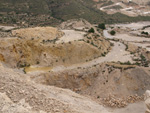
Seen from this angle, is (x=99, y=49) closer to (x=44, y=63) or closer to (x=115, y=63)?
(x=115, y=63)

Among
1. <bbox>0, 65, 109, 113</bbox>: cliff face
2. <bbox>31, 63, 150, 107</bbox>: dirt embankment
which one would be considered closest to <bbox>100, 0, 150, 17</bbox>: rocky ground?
<bbox>31, 63, 150, 107</bbox>: dirt embankment

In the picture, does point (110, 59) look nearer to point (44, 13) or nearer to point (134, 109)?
point (134, 109)

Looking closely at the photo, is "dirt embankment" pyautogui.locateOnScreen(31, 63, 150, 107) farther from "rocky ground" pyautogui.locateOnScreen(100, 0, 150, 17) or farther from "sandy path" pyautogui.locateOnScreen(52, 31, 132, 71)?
"rocky ground" pyautogui.locateOnScreen(100, 0, 150, 17)

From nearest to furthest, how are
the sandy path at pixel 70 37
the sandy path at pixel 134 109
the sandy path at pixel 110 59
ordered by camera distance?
the sandy path at pixel 134 109 < the sandy path at pixel 110 59 < the sandy path at pixel 70 37

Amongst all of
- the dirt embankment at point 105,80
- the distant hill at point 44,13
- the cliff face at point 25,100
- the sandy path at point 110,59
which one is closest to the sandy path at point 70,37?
the sandy path at point 110,59

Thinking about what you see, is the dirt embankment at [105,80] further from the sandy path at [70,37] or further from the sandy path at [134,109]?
the sandy path at [70,37]

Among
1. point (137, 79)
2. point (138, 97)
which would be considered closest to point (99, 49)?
point (137, 79)

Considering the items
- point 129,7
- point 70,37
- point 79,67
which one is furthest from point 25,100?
point 129,7

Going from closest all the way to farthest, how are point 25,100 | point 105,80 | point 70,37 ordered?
point 25,100 → point 105,80 → point 70,37
